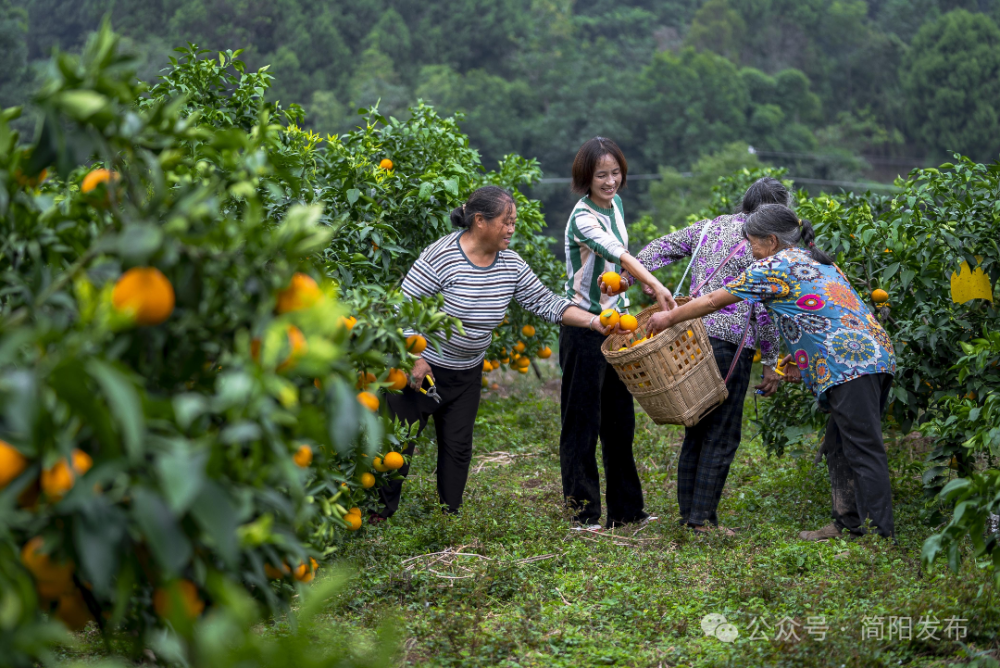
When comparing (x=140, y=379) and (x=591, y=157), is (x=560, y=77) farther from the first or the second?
(x=140, y=379)

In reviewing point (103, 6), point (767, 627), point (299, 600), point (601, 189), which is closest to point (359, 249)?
point (601, 189)

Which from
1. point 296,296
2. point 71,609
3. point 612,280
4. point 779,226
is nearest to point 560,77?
point 612,280

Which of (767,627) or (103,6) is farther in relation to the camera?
(103,6)

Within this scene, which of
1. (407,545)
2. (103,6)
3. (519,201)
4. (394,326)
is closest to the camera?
(394,326)

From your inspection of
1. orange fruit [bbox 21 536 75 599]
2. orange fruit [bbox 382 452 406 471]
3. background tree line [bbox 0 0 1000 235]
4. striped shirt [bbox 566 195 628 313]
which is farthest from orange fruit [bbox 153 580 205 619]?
background tree line [bbox 0 0 1000 235]

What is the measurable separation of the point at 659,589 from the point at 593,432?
3.05ft

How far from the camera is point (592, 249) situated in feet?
12.7

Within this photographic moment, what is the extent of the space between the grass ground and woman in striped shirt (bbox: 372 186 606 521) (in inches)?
15.2

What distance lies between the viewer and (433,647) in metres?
2.76

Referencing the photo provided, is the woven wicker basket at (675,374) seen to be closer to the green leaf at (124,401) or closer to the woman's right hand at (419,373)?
the woman's right hand at (419,373)

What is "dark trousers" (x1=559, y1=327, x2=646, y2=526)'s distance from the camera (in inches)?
156

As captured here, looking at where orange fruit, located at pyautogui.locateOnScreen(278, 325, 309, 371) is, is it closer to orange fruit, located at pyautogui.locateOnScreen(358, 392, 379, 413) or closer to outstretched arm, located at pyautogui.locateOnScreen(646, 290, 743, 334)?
orange fruit, located at pyautogui.locateOnScreen(358, 392, 379, 413)

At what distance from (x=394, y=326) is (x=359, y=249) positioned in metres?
1.83

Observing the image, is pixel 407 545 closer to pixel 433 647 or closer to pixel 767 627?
pixel 433 647
